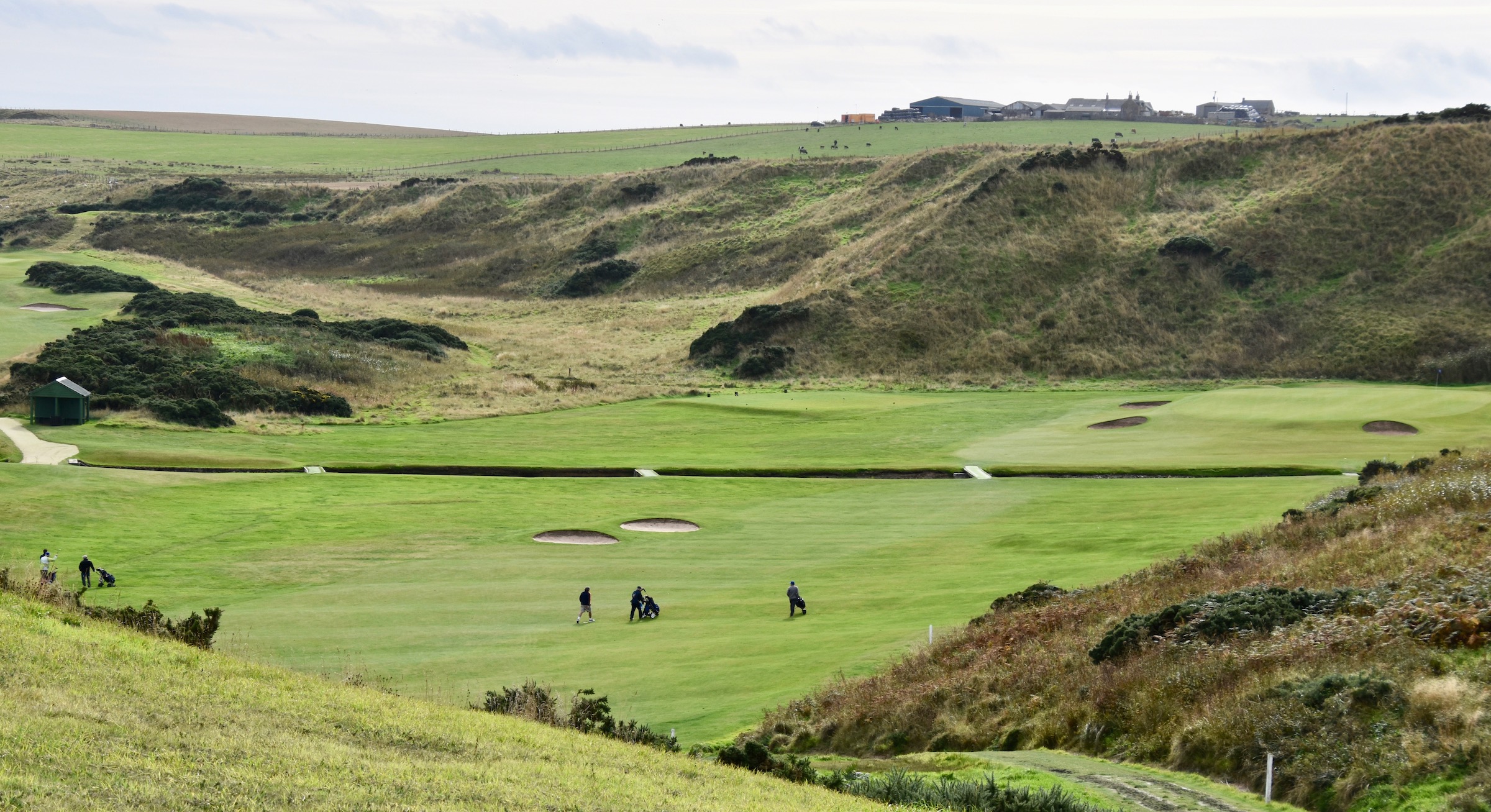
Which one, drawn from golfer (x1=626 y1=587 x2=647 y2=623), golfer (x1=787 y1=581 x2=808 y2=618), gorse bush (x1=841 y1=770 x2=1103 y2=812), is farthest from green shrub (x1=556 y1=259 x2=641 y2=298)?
gorse bush (x1=841 y1=770 x2=1103 y2=812)

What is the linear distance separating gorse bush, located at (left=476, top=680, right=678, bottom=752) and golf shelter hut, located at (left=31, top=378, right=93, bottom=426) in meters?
44.0

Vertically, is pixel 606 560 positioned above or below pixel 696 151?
below

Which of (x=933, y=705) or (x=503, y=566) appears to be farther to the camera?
(x=503, y=566)

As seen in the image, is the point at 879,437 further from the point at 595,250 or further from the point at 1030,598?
the point at 595,250

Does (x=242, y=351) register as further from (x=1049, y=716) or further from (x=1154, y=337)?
(x=1049, y=716)

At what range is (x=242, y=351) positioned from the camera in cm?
7644

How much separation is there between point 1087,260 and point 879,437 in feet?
143

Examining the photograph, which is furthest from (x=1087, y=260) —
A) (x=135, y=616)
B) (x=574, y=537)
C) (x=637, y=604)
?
(x=135, y=616)

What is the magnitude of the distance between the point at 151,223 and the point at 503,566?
11948cm

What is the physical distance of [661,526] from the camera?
43.5 meters

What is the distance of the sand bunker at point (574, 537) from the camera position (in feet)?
134

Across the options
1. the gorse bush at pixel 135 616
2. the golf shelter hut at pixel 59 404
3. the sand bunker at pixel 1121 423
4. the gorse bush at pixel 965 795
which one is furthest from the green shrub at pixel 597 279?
the gorse bush at pixel 965 795

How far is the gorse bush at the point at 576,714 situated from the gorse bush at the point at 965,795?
12.7ft

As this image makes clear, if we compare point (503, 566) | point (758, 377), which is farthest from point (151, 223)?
Result: point (503, 566)
